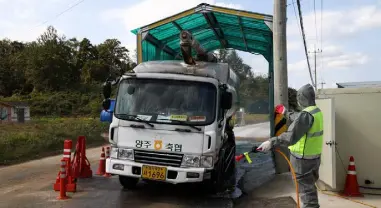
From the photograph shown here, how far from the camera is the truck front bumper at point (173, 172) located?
258 inches

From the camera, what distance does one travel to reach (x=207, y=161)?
6688 millimetres

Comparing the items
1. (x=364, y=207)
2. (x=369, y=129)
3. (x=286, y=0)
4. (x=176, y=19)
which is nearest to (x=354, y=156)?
(x=369, y=129)

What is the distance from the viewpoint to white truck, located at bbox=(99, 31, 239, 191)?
263 inches

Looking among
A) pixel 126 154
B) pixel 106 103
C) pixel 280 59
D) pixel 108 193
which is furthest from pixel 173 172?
pixel 280 59

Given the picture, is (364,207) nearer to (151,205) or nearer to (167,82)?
(151,205)

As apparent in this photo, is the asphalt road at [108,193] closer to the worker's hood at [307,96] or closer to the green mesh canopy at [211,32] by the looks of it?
the worker's hood at [307,96]

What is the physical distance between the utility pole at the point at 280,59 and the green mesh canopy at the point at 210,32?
94 centimetres

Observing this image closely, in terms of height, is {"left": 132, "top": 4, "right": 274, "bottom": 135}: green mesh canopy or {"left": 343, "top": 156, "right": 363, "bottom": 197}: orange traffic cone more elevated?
{"left": 132, "top": 4, "right": 274, "bottom": 135}: green mesh canopy

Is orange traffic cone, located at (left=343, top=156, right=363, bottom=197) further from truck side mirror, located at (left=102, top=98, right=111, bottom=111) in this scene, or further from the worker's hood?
truck side mirror, located at (left=102, top=98, right=111, bottom=111)

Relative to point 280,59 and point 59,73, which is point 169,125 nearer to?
point 280,59

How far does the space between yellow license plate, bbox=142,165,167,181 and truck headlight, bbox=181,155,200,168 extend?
1.26 ft

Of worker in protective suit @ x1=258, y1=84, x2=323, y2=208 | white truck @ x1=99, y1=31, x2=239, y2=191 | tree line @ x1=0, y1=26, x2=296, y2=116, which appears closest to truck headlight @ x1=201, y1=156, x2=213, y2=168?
white truck @ x1=99, y1=31, x2=239, y2=191

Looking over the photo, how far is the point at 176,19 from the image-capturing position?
11.1 metres

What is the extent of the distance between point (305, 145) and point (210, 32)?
9836 millimetres
